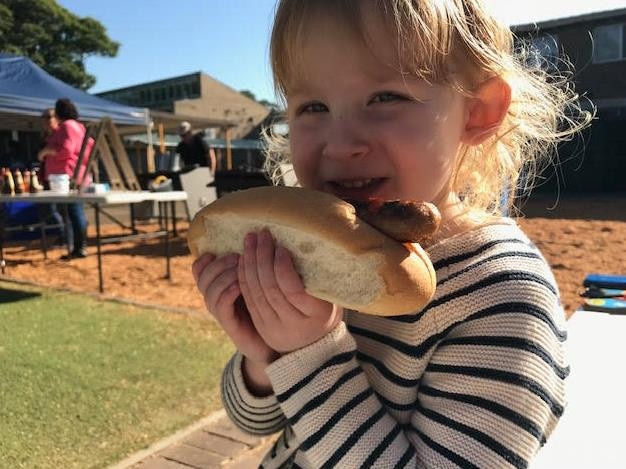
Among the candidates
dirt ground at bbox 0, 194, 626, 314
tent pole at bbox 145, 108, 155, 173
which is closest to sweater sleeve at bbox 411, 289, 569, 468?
dirt ground at bbox 0, 194, 626, 314

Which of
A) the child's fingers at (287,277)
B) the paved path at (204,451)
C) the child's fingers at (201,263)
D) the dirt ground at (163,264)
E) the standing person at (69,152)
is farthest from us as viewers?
the standing person at (69,152)

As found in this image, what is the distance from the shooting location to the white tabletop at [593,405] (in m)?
1.31

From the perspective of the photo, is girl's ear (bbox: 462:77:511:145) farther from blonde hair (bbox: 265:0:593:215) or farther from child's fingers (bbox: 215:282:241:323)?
child's fingers (bbox: 215:282:241:323)

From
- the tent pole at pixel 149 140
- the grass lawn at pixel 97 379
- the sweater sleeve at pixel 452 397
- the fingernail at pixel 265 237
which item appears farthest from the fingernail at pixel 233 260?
the tent pole at pixel 149 140

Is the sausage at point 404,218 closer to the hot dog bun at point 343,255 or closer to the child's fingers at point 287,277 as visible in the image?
the hot dog bun at point 343,255

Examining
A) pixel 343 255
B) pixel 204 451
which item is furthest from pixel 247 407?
pixel 204 451

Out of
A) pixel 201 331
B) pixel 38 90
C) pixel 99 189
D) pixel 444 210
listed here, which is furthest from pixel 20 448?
pixel 38 90

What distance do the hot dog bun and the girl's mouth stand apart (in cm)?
11

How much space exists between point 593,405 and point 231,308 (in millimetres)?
1056

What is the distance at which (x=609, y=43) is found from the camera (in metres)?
24.1

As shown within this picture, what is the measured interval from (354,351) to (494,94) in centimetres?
71

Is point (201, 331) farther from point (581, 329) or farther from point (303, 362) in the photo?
point (303, 362)

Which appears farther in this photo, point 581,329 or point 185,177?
point 185,177

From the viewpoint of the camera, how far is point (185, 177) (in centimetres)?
1011
